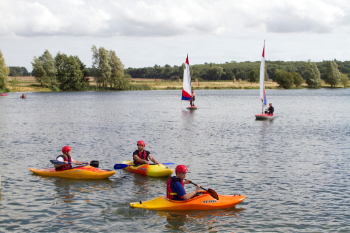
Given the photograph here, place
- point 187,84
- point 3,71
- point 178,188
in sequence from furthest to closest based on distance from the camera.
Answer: point 3,71 → point 187,84 → point 178,188

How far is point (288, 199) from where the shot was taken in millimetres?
13047

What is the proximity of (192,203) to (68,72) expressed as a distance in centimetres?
11481

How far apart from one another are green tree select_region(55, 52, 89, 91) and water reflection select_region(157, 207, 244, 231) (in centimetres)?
11340

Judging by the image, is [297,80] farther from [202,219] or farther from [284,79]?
[202,219]

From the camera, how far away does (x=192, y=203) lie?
11875 mm

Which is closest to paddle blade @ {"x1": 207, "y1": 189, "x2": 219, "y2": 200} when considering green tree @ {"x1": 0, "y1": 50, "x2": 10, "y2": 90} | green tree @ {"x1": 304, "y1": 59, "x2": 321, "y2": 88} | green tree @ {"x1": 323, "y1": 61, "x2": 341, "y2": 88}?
green tree @ {"x1": 0, "y1": 50, "x2": 10, "y2": 90}

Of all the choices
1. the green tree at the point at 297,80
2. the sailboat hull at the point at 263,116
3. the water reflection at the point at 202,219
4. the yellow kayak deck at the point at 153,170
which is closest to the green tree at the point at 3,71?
the sailboat hull at the point at 263,116

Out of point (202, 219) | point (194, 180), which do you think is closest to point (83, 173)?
point (194, 180)

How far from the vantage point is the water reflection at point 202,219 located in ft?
35.2

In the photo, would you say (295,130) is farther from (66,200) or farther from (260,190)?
(66,200)

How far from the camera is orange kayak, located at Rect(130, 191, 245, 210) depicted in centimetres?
1187

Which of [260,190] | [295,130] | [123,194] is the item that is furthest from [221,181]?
[295,130]

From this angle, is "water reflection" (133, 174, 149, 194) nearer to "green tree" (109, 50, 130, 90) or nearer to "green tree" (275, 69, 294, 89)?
"green tree" (109, 50, 130, 90)

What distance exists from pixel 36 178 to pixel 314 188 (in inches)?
500
